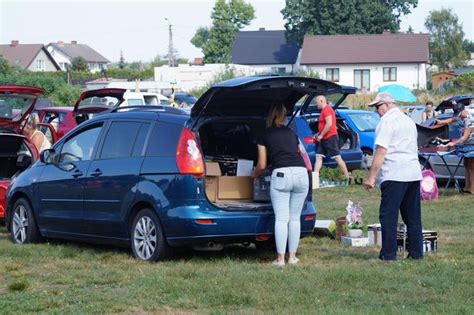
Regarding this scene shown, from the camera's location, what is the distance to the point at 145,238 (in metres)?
10.4

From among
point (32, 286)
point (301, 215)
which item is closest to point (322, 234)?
point (301, 215)

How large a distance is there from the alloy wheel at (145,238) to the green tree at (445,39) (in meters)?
96.9

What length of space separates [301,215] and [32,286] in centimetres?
313

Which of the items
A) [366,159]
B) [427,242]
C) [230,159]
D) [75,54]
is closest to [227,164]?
[230,159]

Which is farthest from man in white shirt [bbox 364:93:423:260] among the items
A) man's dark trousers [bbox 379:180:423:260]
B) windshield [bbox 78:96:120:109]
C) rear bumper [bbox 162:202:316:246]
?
windshield [bbox 78:96:120:109]

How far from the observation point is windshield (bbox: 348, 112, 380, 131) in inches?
906

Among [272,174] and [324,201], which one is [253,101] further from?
[324,201]

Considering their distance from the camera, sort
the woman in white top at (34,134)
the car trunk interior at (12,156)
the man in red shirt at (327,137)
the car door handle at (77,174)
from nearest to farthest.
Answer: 1. the car door handle at (77,174)
2. the car trunk interior at (12,156)
3. the woman in white top at (34,134)
4. the man in red shirt at (327,137)

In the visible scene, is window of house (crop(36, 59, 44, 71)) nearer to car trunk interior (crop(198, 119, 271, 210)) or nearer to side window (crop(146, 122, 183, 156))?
car trunk interior (crop(198, 119, 271, 210))

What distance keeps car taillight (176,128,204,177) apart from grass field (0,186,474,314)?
982mm

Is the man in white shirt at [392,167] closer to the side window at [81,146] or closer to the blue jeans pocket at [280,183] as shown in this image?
the blue jeans pocket at [280,183]

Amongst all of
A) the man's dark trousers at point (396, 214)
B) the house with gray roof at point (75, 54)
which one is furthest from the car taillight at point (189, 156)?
the house with gray roof at point (75, 54)

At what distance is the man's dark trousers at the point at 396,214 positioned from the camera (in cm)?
1000

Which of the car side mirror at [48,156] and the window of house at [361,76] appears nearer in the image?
the car side mirror at [48,156]
